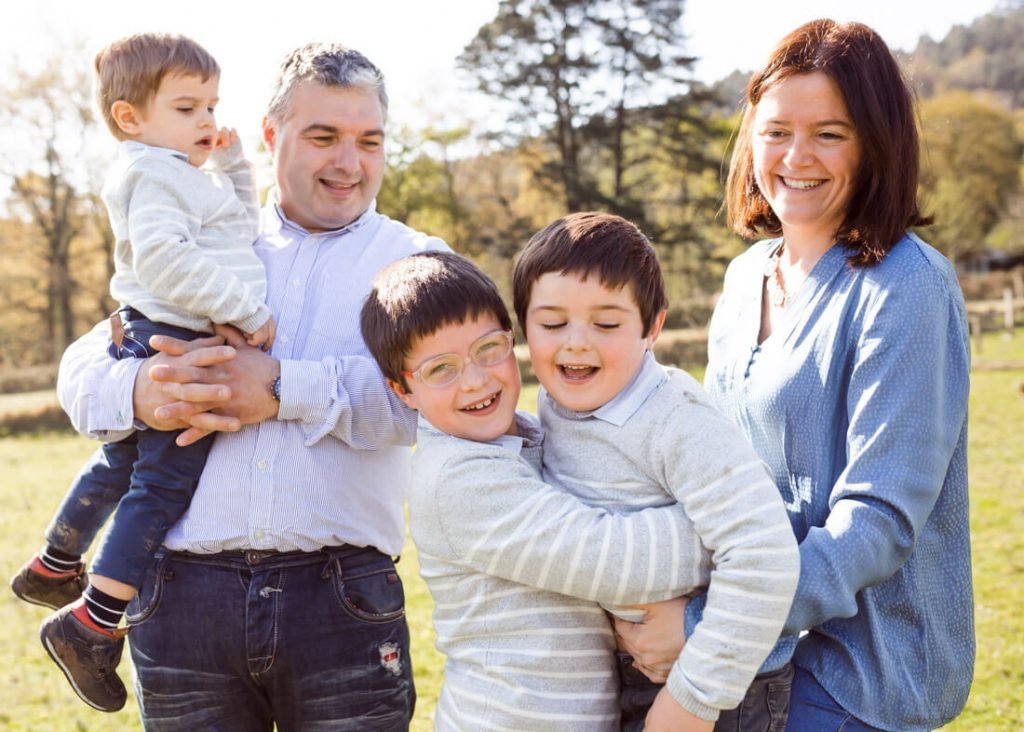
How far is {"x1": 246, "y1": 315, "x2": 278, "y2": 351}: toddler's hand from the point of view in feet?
9.09

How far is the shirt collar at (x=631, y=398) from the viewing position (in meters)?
2.06

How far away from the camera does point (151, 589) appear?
2.74 metres

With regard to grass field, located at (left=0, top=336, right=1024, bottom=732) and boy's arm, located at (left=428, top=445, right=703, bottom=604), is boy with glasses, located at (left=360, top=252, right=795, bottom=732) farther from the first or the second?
grass field, located at (left=0, top=336, right=1024, bottom=732)

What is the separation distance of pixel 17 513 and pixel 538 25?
28626 mm

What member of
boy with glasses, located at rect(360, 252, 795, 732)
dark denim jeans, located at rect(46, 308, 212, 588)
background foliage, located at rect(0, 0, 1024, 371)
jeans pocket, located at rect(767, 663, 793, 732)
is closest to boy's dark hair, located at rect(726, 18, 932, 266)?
boy with glasses, located at rect(360, 252, 795, 732)

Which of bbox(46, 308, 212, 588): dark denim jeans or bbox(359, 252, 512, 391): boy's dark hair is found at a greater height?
bbox(359, 252, 512, 391): boy's dark hair

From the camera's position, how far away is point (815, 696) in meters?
2.19

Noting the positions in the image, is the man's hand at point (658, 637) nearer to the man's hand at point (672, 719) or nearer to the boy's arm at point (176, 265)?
the man's hand at point (672, 719)

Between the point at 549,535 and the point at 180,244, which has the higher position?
the point at 180,244

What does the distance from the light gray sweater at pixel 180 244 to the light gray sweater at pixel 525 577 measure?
2.82 feet

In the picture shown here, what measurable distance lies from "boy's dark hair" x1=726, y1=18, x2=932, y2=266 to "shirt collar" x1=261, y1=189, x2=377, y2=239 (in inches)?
51.5

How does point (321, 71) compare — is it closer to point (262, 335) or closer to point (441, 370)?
point (262, 335)

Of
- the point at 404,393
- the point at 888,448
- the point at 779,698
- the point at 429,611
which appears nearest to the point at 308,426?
the point at 404,393

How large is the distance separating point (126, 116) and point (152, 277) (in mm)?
545
